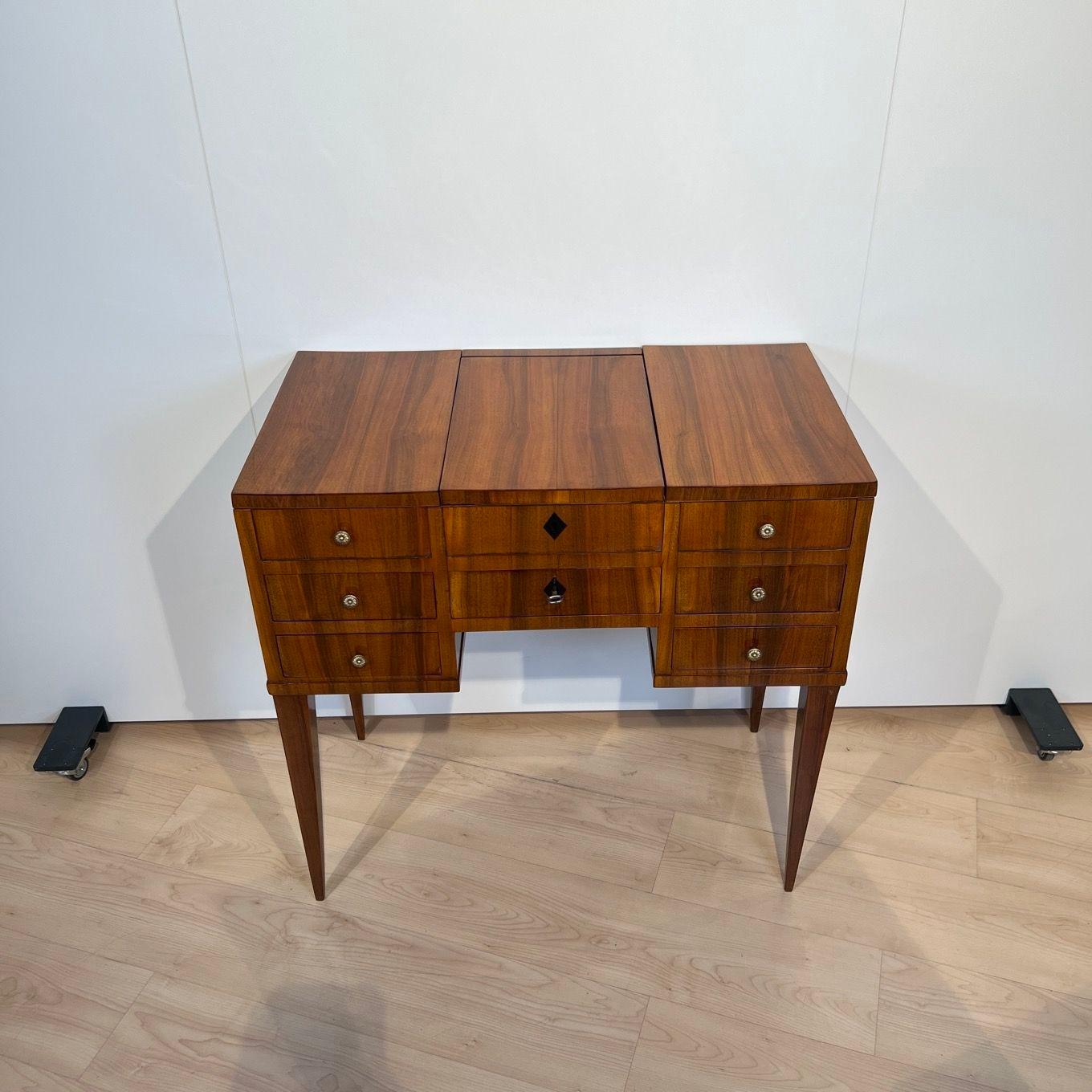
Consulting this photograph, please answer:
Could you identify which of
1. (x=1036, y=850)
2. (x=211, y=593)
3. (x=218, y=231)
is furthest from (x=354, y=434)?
(x=1036, y=850)

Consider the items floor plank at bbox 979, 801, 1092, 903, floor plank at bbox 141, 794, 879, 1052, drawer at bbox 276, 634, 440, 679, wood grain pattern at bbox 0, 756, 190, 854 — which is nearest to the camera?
drawer at bbox 276, 634, 440, 679

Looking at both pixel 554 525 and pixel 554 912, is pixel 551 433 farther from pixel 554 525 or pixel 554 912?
pixel 554 912

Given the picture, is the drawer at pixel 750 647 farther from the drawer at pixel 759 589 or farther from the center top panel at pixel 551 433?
the center top panel at pixel 551 433

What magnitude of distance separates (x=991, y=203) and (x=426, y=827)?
1.30 meters

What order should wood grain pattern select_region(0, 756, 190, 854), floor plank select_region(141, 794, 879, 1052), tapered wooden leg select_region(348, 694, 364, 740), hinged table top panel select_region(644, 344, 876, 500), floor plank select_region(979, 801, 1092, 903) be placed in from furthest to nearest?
1. tapered wooden leg select_region(348, 694, 364, 740)
2. wood grain pattern select_region(0, 756, 190, 854)
3. floor plank select_region(979, 801, 1092, 903)
4. floor plank select_region(141, 794, 879, 1052)
5. hinged table top panel select_region(644, 344, 876, 500)

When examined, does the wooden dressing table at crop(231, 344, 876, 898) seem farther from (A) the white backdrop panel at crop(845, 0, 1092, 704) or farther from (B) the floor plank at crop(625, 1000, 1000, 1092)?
(B) the floor plank at crop(625, 1000, 1000, 1092)

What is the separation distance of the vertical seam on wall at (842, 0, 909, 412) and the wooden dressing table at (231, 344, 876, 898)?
0.16 m

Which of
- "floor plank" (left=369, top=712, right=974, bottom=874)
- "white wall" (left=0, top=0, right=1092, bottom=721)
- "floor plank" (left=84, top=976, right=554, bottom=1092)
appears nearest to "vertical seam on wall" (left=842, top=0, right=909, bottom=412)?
"white wall" (left=0, top=0, right=1092, bottom=721)

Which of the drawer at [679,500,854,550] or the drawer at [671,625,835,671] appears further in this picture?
the drawer at [671,625,835,671]

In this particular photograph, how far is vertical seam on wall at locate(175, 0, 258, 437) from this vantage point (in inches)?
52.9

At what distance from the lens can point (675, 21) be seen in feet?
4.33

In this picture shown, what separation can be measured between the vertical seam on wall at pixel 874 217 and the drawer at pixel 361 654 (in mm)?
769

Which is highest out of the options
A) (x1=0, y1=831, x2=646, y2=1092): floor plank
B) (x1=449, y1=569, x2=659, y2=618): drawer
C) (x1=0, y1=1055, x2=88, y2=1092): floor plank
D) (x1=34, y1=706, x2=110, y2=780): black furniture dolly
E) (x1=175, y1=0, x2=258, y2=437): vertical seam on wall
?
(x1=175, y1=0, x2=258, y2=437): vertical seam on wall

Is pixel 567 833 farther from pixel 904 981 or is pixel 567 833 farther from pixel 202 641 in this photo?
pixel 202 641
